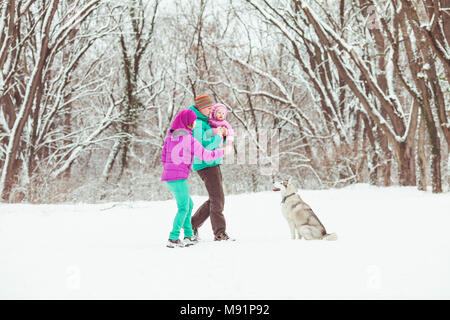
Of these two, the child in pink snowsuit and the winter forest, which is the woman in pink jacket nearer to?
the child in pink snowsuit

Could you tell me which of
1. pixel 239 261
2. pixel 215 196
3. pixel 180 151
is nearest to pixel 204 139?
pixel 180 151

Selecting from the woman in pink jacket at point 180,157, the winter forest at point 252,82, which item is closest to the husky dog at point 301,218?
the woman in pink jacket at point 180,157

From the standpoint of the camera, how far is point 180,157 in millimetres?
3836

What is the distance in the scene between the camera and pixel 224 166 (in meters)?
16.6

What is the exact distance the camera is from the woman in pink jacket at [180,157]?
381cm

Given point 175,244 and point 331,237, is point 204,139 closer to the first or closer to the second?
point 175,244

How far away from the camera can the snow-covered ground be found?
94.0 inches

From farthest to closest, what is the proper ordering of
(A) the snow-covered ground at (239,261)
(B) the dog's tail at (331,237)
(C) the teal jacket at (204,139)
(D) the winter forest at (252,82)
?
1. (D) the winter forest at (252,82)
2. (C) the teal jacket at (204,139)
3. (B) the dog's tail at (331,237)
4. (A) the snow-covered ground at (239,261)

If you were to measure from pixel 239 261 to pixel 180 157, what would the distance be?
1.27 metres

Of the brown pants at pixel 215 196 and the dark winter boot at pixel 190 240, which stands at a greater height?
the brown pants at pixel 215 196

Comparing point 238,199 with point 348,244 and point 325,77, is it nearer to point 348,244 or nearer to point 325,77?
point 348,244

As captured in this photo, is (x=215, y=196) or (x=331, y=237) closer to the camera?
(x=331, y=237)

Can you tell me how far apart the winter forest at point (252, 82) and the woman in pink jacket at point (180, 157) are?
4516mm

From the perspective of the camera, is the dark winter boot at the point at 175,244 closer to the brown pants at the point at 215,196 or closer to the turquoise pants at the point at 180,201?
the turquoise pants at the point at 180,201
